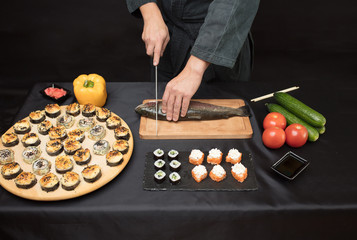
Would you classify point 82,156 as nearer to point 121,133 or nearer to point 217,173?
point 121,133

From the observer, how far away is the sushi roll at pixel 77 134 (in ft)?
5.64

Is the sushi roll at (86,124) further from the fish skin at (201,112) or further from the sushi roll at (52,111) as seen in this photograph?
the fish skin at (201,112)

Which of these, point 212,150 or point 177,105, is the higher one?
point 177,105

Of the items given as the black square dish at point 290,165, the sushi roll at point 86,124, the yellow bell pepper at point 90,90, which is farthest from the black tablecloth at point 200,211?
the yellow bell pepper at point 90,90

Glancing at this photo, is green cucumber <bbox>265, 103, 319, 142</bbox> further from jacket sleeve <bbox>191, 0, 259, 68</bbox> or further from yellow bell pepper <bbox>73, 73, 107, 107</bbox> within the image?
yellow bell pepper <bbox>73, 73, 107, 107</bbox>

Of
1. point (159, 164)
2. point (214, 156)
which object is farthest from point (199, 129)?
point (159, 164)

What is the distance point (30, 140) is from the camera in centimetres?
168

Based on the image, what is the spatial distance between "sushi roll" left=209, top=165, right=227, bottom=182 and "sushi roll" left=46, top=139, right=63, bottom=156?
33.9 inches

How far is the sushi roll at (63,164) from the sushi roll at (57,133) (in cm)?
19

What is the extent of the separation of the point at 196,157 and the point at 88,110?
0.79 meters

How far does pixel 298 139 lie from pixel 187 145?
668mm

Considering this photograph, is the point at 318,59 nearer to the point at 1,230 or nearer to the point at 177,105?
the point at 177,105

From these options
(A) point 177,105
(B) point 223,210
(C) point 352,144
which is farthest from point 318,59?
(B) point 223,210

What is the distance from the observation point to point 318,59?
14.6ft
